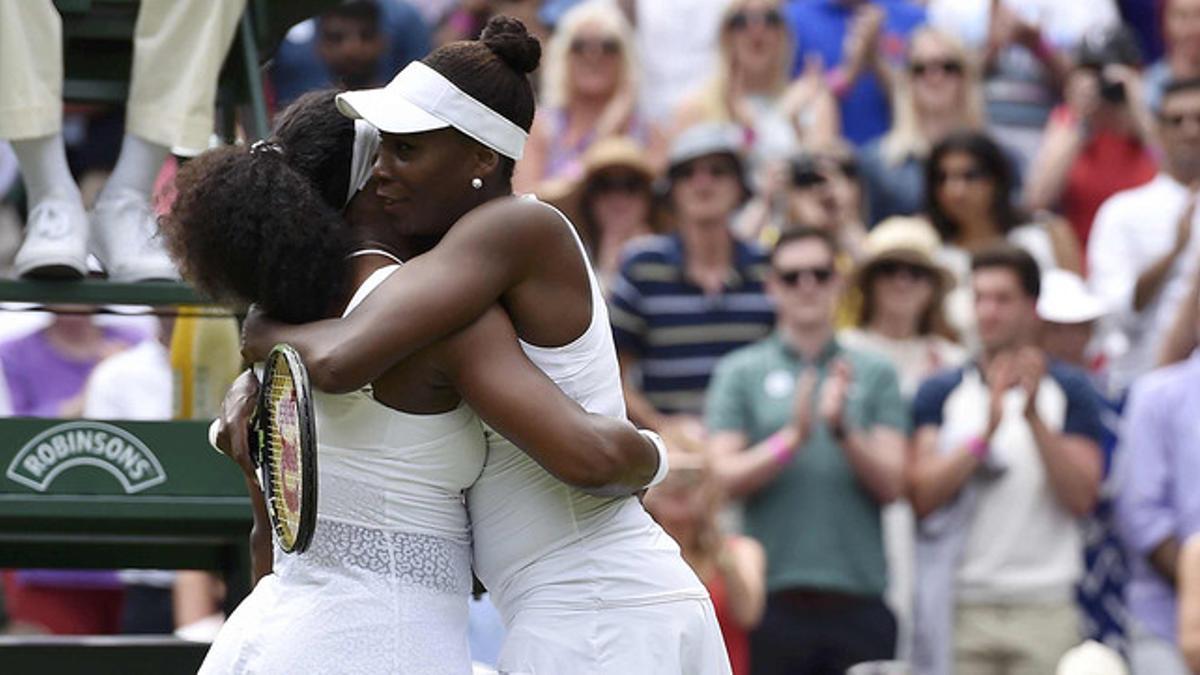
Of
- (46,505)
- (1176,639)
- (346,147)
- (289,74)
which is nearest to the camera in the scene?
(346,147)

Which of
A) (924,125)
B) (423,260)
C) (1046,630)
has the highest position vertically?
(423,260)

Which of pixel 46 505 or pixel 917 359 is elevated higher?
pixel 46 505

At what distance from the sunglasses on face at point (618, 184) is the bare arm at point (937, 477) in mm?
1836

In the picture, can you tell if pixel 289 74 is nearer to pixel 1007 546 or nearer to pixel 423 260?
pixel 1007 546

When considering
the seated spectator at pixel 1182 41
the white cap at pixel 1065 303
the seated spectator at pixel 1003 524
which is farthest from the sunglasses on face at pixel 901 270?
the seated spectator at pixel 1182 41

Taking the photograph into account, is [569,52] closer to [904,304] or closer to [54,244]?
[904,304]

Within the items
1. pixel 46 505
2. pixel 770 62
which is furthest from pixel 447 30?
pixel 46 505

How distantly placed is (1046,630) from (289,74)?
389cm

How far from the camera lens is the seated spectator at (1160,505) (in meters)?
8.27

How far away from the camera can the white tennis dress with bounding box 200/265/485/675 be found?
480 cm

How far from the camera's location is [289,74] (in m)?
10.6

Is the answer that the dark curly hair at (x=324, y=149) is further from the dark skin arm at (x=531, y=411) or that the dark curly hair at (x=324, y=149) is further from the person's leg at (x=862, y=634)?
the person's leg at (x=862, y=634)

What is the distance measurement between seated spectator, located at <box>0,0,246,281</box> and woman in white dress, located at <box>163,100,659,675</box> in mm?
1462

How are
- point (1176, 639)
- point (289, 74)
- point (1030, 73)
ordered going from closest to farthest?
point (1176, 639), point (289, 74), point (1030, 73)
